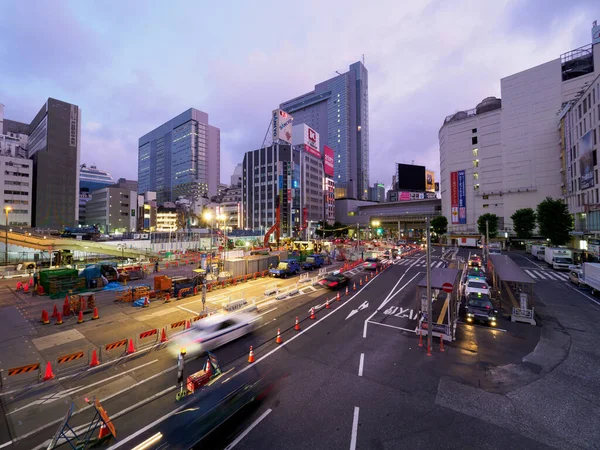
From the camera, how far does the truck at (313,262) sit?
37406mm

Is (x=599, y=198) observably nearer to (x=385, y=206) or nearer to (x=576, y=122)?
(x=576, y=122)

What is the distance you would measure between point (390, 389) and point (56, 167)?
116 metres

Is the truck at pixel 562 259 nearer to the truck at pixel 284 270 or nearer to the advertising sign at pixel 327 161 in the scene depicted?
the truck at pixel 284 270

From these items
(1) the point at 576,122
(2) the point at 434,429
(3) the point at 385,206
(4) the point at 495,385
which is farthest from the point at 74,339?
(3) the point at 385,206

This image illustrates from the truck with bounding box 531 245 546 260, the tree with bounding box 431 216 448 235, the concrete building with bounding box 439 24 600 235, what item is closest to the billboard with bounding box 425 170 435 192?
the concrete building with bounding box 439 24 600 235

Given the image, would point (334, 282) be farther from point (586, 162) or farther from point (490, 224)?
point (490, 224)

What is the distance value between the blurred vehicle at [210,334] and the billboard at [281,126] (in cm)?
9954

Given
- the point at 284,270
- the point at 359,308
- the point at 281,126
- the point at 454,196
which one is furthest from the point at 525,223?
the point at 281,126

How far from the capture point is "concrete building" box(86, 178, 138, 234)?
362ft

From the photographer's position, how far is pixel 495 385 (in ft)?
31.7

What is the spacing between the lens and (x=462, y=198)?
286 ft

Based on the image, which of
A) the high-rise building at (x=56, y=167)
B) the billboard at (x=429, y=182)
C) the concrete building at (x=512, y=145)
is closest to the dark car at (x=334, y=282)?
the concrete building at (x=512, y=145)

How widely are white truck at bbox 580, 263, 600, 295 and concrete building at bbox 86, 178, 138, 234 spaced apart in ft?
443

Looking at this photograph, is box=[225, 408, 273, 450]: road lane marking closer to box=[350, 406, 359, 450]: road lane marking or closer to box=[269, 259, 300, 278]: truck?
box=[350, 406, 359, 450]: road lane marking
